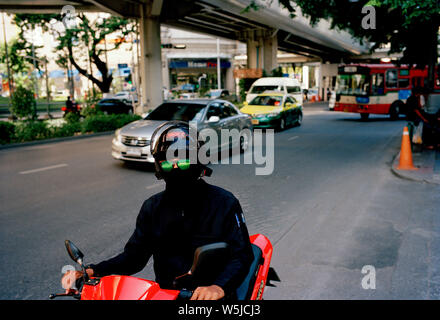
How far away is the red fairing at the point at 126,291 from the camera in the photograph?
1.98m

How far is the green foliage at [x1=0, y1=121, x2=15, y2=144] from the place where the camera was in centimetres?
1587

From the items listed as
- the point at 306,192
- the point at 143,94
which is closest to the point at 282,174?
the point at 306,192

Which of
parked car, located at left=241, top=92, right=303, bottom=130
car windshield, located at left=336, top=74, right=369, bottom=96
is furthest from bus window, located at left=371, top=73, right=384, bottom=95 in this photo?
parked car, located at left=241, top=92, right=303, bottom=130

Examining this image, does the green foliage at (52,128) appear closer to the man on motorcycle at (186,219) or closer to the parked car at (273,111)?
the parked car at (273,111)

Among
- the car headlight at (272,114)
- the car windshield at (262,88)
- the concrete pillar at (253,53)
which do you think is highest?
the concrete pillar at (253,53)

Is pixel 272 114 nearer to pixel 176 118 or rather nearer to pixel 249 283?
pixel 176 118

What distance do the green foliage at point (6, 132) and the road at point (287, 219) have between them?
3.86 metres

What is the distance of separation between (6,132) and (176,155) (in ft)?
51.8

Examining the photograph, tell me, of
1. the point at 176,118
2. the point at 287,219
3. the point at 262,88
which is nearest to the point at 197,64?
the point at 262,88

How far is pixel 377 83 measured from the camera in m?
25.0

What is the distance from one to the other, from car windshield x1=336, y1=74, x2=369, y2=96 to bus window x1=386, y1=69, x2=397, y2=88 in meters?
1.31

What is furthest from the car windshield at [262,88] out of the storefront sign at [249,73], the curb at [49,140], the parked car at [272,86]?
the storefront sign at [249,73]

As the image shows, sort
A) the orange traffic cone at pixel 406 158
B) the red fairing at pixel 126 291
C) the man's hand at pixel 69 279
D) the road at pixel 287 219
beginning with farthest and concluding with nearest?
the orange traffic cone at pixel 406 158 < the road at pixel 287 219 < the man's hand at pixel 69 279 < the red fairing at pixel 126 291

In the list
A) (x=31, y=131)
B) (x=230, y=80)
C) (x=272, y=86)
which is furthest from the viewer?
(x=230, y=80)
